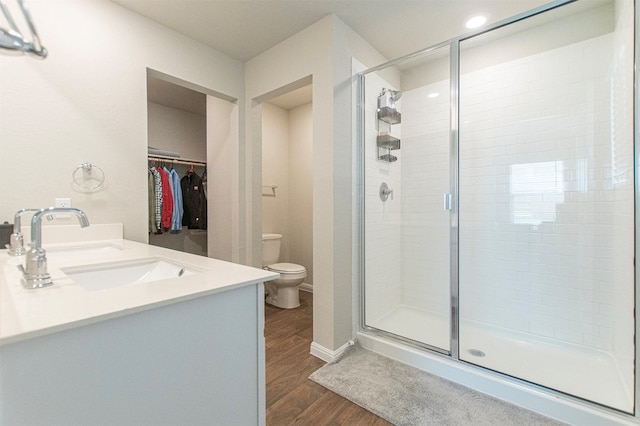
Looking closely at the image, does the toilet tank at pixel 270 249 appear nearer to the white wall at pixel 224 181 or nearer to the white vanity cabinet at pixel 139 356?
the white wall at pixel 224 181

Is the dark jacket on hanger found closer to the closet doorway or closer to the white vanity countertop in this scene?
the closet doorway

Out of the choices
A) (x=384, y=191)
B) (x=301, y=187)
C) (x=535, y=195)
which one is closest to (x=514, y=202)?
(x=535, y=195)

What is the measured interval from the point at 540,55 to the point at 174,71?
114 inches

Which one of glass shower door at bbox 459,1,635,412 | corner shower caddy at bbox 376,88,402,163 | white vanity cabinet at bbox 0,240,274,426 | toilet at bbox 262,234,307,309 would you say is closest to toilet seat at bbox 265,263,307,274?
toilet at bbox 262,234,307,309

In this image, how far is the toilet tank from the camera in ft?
10.9

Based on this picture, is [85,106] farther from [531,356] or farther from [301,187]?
[531,356]

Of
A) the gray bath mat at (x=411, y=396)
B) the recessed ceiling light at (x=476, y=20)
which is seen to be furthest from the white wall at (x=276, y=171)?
the recessed ceiling light at (x=476, y=20)

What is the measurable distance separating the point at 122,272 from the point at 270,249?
2183mm

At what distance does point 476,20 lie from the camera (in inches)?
85.4

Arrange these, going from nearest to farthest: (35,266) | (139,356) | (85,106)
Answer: (139,356) → (35,266) → (85,106)

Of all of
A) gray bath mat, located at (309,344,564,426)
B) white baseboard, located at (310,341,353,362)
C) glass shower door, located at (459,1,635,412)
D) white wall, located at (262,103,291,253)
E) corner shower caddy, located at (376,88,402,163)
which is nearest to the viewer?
gray bath mat, located at (309,344,564,426)

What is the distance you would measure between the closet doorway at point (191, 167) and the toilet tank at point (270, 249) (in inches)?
19.8

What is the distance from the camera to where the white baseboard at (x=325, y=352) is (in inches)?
78.4

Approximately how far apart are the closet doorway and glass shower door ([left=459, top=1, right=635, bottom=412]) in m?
2.26
